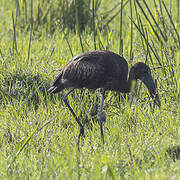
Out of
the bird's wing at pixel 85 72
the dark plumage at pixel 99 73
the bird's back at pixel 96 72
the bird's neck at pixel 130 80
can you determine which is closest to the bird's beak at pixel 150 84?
the dark plumage at pixel 99 73

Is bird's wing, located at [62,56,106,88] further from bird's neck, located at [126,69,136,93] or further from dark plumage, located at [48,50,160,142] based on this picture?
bird's neck, located at [126,69,136,93]

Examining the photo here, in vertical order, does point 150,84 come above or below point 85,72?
below

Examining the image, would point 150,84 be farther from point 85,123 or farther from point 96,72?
point 85,123

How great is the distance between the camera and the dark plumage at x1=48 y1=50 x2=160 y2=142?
165 inches

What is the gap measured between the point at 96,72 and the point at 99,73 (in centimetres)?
3

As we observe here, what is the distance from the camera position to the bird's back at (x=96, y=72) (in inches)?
165

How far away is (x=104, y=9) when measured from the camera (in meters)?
8.39

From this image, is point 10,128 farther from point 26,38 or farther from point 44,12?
point 44,12

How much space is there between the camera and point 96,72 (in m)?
4.18

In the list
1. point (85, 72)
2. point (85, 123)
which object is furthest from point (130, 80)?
point (85, 123)

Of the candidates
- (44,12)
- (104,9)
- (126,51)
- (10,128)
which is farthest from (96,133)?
(104,9)

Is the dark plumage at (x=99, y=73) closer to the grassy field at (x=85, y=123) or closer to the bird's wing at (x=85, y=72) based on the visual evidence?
the bird's wing at (x=85, y=72)

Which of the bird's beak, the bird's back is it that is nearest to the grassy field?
the bird's beak

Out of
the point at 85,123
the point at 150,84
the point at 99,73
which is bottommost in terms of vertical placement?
the point at 85,123
